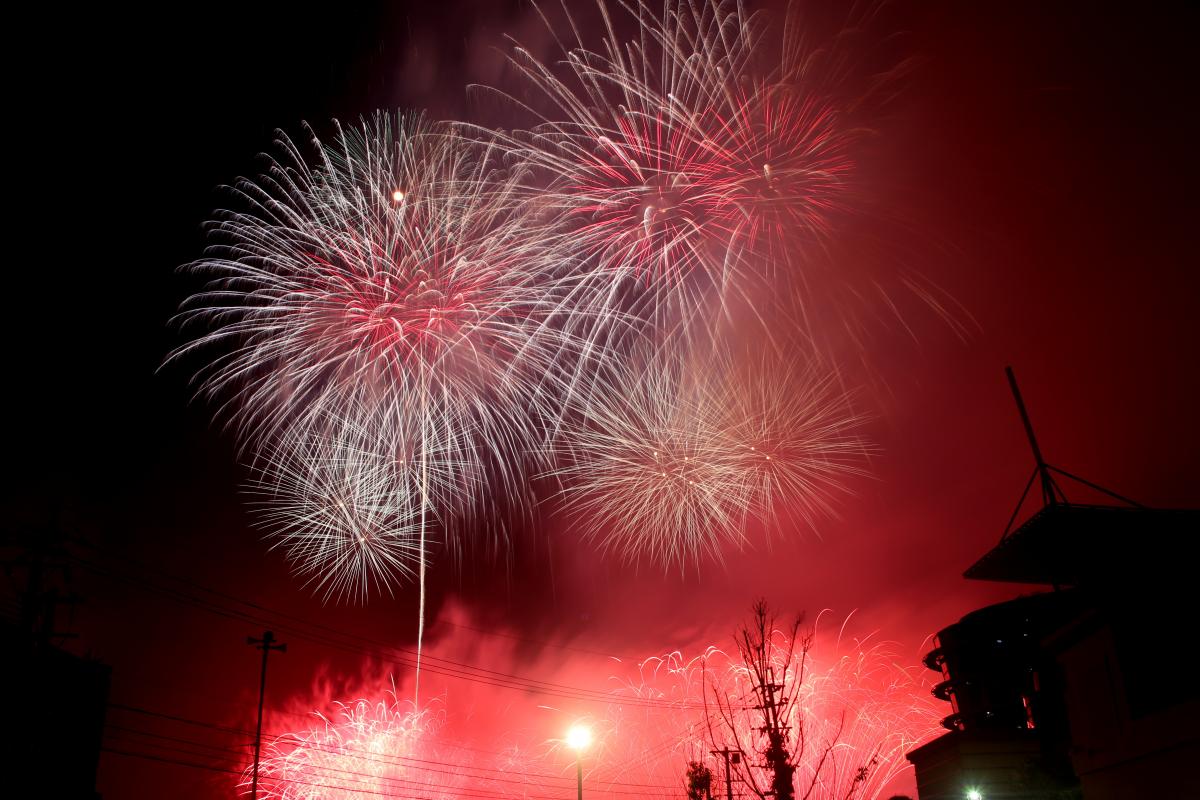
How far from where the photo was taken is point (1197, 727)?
42.5ft

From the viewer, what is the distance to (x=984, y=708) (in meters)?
36.4

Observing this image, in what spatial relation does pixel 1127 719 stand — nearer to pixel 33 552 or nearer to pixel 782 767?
pixel 782 767

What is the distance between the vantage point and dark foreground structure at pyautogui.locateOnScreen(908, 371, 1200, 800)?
583 inches

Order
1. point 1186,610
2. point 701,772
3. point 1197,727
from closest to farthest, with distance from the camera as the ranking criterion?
point 1197,727
point 1186,610
point 701,772

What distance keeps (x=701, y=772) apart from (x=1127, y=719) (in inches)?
852

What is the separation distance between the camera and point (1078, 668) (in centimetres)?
1705

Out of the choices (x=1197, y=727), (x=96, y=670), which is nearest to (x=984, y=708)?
(x=1197, y=727)

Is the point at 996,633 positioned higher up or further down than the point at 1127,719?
higher up

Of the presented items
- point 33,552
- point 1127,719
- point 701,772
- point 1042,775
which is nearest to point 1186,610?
point 1127,719

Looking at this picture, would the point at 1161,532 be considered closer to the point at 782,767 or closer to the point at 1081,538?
the point at 1081,538

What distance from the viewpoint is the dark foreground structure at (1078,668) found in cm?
1480

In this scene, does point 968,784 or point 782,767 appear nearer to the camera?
point 782,767

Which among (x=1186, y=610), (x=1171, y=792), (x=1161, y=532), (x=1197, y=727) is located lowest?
(x=1171, y=792)

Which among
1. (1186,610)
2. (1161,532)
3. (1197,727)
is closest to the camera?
(1197,727)
